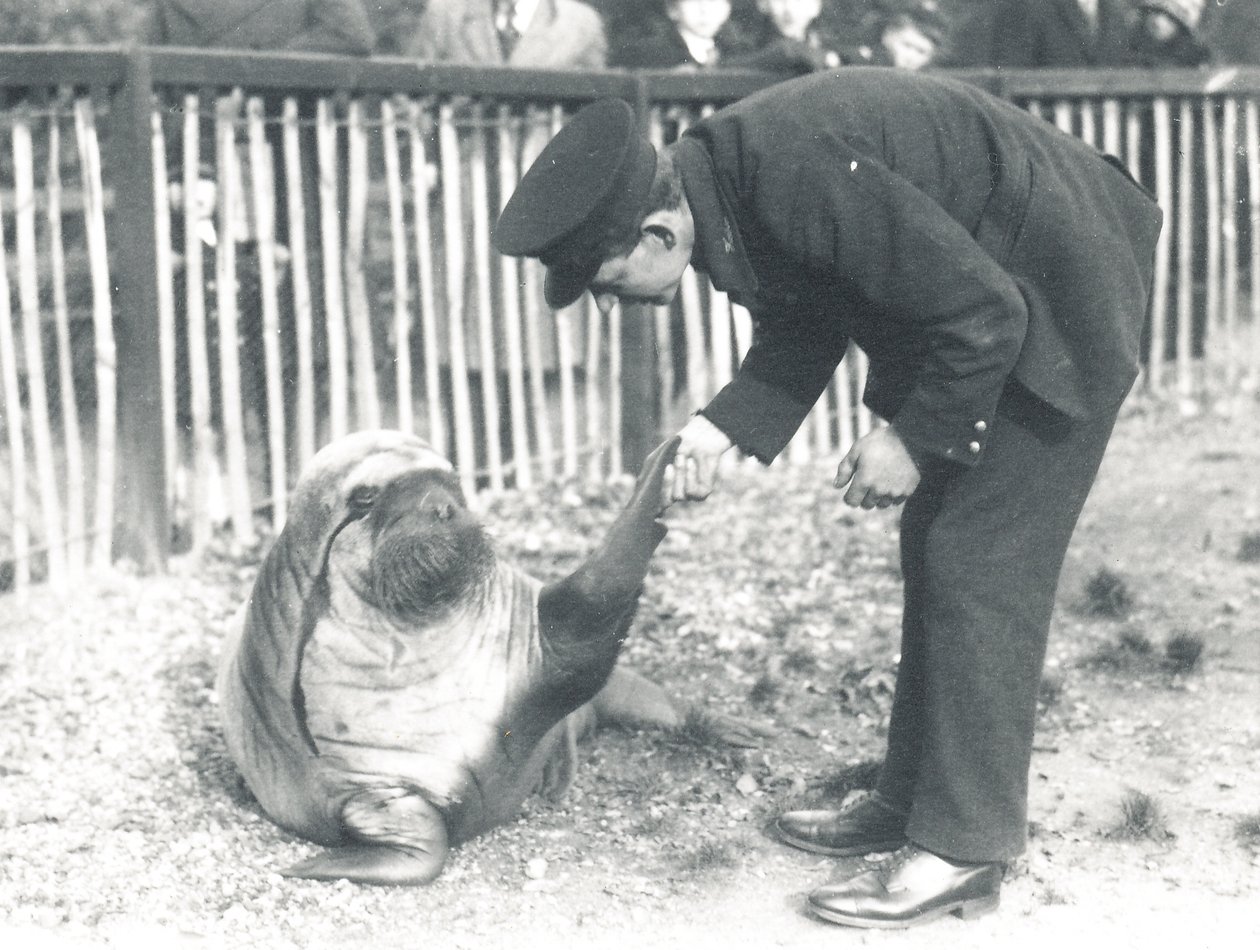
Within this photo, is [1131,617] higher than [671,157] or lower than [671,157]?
lower

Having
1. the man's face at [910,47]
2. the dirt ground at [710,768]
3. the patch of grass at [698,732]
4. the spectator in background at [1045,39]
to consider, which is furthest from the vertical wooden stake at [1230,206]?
the patch of grass at [698,732]

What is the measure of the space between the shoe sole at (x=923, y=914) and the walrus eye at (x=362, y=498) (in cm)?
124

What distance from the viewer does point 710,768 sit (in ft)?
A: 15.0

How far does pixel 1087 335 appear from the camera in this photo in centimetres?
342

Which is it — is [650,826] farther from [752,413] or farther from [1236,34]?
[1236,34]

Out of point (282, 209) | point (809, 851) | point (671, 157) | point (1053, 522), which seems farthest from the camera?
point (282, 209)

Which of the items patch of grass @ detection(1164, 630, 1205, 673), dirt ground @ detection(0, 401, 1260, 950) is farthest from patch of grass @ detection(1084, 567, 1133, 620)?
patch of grass @ detection(1164, 630, 1205, 673)

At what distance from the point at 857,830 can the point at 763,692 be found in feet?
3.55

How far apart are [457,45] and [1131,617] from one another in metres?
3.37

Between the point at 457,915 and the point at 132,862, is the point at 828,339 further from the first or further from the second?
the point at 132,862

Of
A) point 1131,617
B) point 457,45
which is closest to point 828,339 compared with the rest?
point 1131,617

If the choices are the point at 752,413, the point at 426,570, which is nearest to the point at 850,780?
the point at 752,413

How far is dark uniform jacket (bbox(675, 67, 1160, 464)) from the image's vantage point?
315 cm

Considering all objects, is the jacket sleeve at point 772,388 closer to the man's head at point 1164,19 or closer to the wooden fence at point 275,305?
the wooden fence at point 275,305
